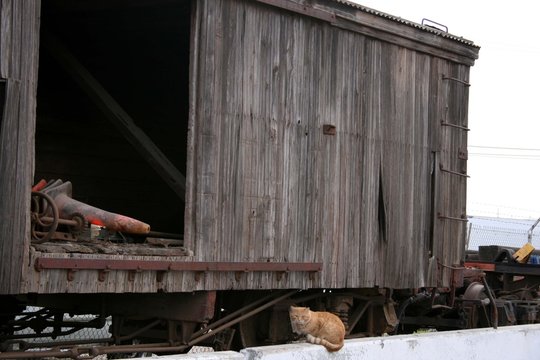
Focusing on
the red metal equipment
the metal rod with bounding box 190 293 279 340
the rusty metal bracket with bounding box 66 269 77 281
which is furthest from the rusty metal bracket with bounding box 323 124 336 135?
the rusty metal bracket with bounding box 66 269 77 281

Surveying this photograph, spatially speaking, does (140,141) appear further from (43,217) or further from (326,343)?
(326,343)

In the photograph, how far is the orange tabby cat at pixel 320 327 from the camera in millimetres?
8727

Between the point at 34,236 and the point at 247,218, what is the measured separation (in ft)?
8.90

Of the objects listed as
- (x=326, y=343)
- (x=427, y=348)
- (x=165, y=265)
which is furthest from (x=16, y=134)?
(x=427, y=348)

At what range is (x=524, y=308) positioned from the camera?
15781 mm

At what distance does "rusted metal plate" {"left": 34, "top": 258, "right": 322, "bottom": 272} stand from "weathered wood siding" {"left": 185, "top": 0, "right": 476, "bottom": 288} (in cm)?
9

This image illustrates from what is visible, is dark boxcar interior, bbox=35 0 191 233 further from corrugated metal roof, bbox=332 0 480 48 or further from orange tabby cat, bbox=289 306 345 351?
orange tabby cat, bbox=289 306 345 351

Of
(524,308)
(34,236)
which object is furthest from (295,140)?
(524,308)

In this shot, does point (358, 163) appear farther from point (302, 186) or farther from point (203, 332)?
point (203, 332)

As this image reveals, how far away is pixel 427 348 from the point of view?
32.5 ft

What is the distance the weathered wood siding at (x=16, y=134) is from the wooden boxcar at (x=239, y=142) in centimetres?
1

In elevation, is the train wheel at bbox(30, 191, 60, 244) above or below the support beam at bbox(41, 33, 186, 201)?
below

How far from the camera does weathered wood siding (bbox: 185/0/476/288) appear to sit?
9633 mm

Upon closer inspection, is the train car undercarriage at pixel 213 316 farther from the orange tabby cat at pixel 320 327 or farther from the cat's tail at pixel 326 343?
the cat's tail at pixel 326 343
